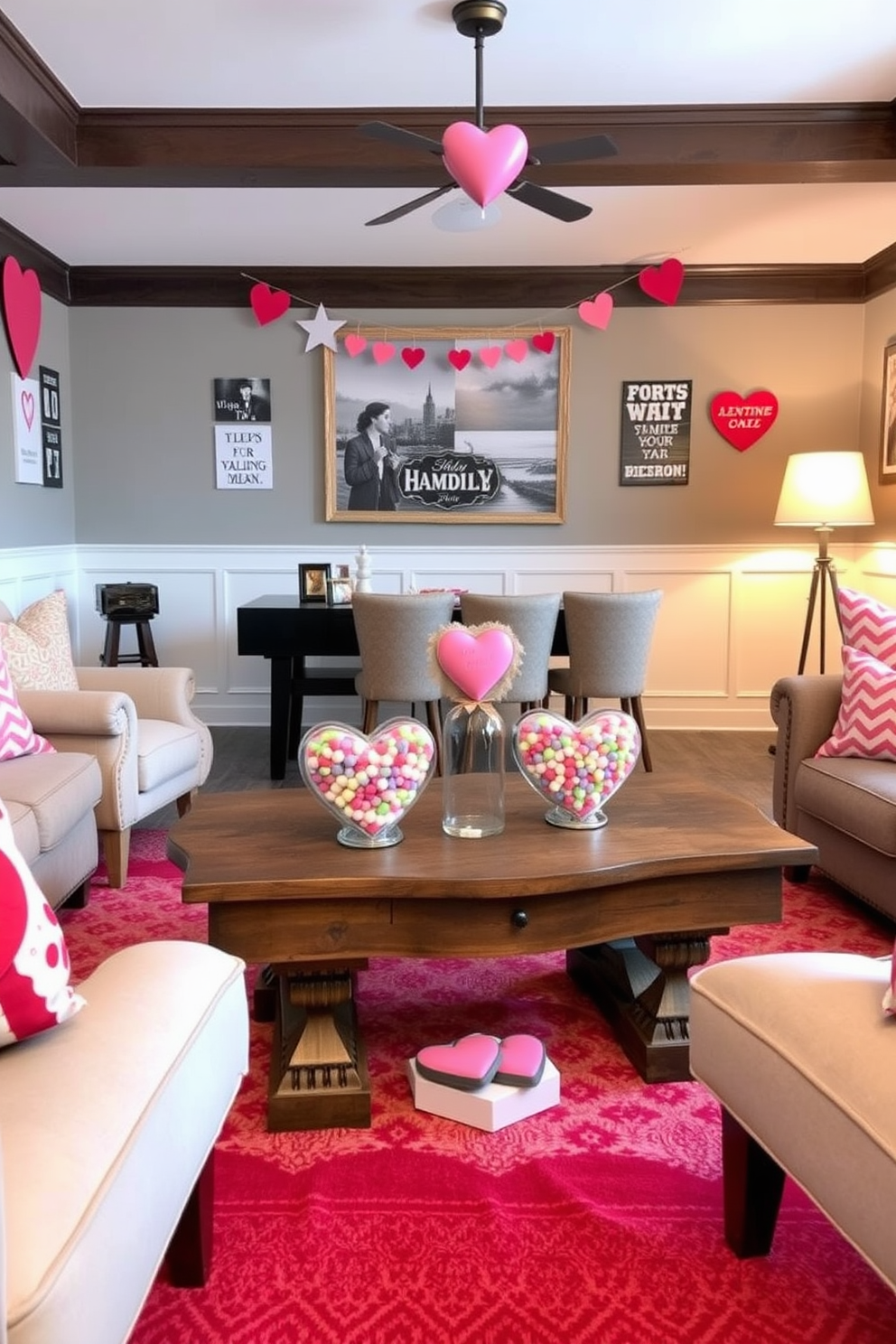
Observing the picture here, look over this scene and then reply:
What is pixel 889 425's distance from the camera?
5.36 metres

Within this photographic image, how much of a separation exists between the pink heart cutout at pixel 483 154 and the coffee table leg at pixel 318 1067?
2311mm

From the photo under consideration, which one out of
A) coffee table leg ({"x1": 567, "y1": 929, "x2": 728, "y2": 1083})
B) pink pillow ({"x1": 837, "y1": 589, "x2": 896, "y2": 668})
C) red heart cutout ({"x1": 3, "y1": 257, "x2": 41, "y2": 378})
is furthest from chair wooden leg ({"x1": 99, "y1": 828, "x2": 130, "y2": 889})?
red heart cutout ({"x1": 3, "y1": 257, "x2": 41, "y2": 378})

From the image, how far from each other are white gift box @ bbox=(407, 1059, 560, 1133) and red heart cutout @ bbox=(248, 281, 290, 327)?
14.8 ft

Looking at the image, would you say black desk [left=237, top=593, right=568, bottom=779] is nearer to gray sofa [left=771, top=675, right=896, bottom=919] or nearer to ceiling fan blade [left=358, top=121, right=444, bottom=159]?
gray sofa [left=771, top=675, right=896, bottom=919]

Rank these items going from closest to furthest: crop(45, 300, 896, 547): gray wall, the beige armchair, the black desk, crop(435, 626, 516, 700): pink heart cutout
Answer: crop(435, 626, 516, 700): pink heart cutout < the beige armchair < the black desk < crop(45, 300, 896, 547): gray wall

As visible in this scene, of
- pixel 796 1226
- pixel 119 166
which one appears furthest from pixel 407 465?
pixel 796 1226

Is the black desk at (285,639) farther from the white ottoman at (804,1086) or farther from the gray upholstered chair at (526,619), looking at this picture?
the white ottoman at (804,1086)

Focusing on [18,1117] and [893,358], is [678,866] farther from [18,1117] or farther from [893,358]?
[893,358]

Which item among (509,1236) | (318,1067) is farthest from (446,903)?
(509,1236)

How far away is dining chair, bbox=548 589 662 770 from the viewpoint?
4.38 metres

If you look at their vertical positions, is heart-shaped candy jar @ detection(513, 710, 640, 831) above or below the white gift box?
above

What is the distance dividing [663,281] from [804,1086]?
16.0 feet

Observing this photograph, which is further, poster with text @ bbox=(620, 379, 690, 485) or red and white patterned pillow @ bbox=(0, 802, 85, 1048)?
poster with text @ bbox=(620, 379, 690, 485)

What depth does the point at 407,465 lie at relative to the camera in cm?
583
